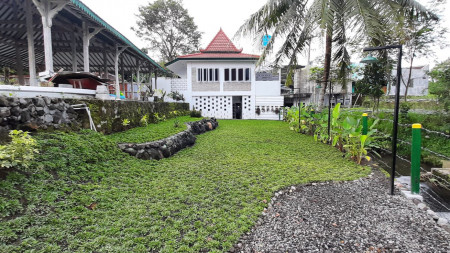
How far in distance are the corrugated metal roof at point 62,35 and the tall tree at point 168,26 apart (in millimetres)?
11202

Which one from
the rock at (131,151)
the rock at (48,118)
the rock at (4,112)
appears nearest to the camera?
the rock at (4,112)

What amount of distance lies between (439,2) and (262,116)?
1088 centimetres

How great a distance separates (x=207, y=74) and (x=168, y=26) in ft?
42.1

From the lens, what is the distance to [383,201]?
9.85 ft

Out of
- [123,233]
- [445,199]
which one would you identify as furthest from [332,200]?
[445,199]

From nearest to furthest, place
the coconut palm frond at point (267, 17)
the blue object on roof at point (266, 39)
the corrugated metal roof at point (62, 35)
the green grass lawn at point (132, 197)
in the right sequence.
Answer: the green grass lawn at point (132, 197) < the corrugated metal roof at point (62, 35) < the coconut palm frond at point (267, 17) < the blue object on roof at point (266, 39)

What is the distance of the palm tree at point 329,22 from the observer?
20.7ft

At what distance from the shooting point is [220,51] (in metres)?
16.6

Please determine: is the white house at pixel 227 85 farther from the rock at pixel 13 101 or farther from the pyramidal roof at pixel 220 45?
the rock at pixel 13 101

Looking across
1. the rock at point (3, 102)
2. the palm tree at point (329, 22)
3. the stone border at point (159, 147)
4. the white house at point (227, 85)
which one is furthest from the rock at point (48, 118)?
the white house at point (227, 85)

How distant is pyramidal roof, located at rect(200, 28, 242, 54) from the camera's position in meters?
16.7

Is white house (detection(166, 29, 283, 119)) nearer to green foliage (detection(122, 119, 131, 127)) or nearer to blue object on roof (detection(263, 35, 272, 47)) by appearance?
blue object on roof (detection(263, 35, 272, 47))

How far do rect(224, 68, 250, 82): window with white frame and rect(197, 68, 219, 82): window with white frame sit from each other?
710mm

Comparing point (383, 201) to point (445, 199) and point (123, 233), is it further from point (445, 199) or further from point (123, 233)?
point (123, 233)
